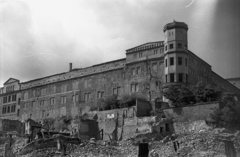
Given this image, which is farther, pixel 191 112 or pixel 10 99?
pixel 10 99

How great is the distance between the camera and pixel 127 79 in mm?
51031

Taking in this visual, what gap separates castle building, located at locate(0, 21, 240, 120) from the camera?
44.4 m

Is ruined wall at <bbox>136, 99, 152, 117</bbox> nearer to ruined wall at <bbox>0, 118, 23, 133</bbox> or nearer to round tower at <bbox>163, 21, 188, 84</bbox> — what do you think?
round tower at <bbox>163, 21, 188, 84</bbox>

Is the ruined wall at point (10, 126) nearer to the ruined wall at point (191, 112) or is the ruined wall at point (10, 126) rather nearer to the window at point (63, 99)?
the window at point (63, 99)

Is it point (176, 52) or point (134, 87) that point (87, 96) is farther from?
point (176, 52)

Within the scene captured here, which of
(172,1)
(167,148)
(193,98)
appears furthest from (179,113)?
(172,1)

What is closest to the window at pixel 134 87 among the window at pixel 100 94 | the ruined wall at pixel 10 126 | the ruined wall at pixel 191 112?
the window at pixel 100 94

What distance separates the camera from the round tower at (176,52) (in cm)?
4394

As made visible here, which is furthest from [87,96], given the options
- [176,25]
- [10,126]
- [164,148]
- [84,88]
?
[164,148]

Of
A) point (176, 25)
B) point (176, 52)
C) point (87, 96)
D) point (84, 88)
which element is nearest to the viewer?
point (176, 25)

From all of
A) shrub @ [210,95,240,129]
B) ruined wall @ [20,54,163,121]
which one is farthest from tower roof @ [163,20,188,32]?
shrub @ [210,95,240,129]

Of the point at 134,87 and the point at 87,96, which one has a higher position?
the point at 134,87

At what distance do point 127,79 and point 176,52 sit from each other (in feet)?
31.0

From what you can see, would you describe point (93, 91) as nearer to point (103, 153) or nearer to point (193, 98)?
point (193, 98)
